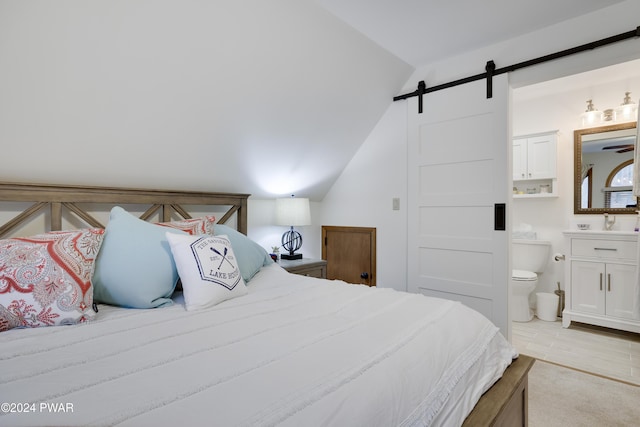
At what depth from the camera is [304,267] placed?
2980 mm

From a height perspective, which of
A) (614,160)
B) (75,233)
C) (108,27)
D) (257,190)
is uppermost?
(108,27)

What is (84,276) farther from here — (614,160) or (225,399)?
(614,160)

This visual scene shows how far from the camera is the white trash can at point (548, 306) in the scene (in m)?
3.62

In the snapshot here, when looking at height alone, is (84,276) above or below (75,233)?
below

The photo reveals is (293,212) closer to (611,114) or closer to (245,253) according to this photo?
(245,253)

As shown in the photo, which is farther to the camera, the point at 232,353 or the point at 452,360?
the point at 452,360

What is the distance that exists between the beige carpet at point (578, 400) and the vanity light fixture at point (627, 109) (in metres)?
2.60

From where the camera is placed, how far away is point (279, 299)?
1.64 m

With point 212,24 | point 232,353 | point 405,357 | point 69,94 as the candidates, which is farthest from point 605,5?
point 69,94

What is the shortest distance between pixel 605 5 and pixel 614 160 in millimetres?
2006

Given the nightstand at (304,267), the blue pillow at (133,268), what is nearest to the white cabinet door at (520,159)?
the nightstand at (304,267)

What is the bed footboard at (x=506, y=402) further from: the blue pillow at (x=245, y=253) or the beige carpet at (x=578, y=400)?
the blue pillow at (x=245, y=253)

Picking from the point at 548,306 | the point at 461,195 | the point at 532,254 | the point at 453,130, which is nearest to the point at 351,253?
the point at 461,195

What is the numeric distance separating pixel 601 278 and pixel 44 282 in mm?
4196
